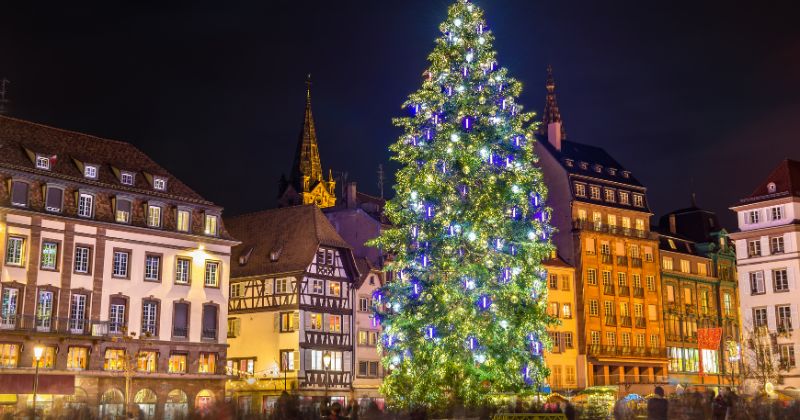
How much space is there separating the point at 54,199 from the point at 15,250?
12.3 ft

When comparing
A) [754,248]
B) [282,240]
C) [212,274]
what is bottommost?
[212,274]

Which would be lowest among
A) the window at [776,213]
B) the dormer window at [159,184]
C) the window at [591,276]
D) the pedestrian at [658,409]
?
the pedestrian at [658,409]

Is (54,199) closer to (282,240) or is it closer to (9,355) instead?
(9,355)

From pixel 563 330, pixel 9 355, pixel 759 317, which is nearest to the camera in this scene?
pixel 9 355

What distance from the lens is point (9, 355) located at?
51125 millimetres

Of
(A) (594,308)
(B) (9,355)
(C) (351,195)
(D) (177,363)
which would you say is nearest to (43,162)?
(B) (9,355)

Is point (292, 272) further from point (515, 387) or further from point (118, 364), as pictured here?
point (515, 387)

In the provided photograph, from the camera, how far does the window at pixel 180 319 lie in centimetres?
5869

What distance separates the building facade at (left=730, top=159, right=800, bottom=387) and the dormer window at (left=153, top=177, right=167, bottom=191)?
43.8 meters

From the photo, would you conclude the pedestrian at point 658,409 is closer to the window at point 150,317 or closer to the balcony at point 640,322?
the window at point 150,317

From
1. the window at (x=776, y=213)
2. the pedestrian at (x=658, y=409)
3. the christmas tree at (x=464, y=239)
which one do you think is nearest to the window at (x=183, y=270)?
the christmas tree at (x=464, y=239)

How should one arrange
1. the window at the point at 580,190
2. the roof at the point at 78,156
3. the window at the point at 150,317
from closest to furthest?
the roof at the point at 78,156
the window at the point at 150,317
the window at the point at 580,190

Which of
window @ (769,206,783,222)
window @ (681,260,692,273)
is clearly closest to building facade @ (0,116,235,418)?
window @ (769,206,783,222)

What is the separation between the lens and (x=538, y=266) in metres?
39.3
